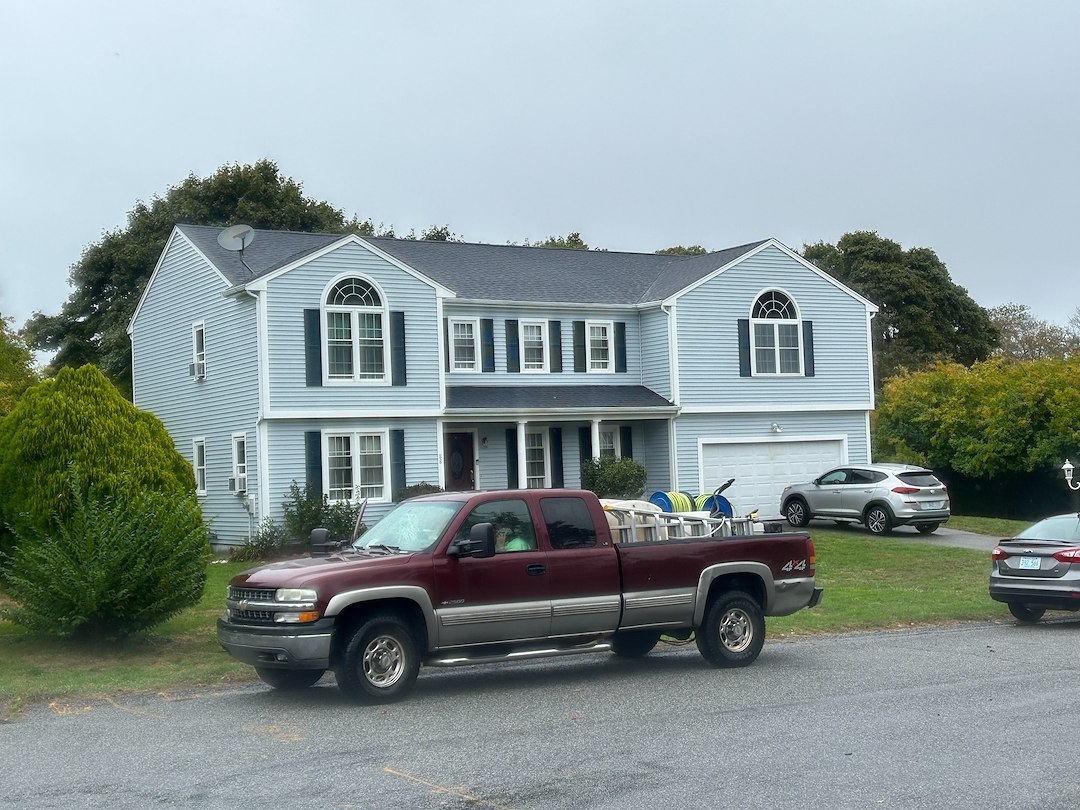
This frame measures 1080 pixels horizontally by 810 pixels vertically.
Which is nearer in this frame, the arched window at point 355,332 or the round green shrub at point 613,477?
the arched window at point 355,332

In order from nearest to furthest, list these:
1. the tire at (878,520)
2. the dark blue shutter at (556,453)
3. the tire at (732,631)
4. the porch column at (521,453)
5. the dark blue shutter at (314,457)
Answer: the tire at (732,631) < the dark blue shutter at (314,457) < the tire at (878,520) < the porch column at (521,453) < the dark blue shutter at (556,453)

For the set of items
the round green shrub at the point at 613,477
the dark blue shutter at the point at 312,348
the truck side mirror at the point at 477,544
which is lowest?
the truck side mirror at the point at 477,544

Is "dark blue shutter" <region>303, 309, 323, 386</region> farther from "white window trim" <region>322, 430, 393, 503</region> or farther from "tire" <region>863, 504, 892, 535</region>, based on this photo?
"tire" <region>863, 504, 892, 535</region>

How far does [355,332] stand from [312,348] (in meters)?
1.06

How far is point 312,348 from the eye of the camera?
88.2 ft

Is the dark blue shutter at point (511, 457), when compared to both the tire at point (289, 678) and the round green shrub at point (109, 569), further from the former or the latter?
the tire at point (289, 678)

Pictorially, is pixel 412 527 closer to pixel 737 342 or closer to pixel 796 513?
pixel 796 513

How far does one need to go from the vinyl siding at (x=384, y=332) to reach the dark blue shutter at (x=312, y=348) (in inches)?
3.3

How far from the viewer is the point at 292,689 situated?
1227cm

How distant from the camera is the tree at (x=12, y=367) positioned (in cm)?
4153

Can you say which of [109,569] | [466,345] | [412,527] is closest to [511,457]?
[466,345]

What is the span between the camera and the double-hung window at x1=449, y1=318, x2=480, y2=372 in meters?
30.4

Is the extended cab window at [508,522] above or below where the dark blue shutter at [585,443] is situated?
below

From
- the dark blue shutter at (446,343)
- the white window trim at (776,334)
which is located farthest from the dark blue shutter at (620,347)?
the dark blue shutter at (446,343)
